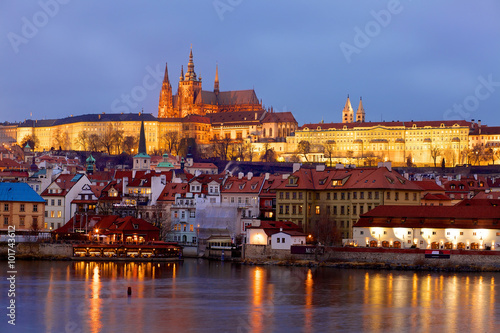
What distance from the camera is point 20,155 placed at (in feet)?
614

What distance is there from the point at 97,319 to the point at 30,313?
3.29m

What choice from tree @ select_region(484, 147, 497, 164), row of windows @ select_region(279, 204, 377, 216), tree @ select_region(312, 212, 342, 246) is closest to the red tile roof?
tree @ select_region(312, 212, 342, 246)

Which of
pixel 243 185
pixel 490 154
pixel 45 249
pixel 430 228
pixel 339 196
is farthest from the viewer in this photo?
pixel 490 154

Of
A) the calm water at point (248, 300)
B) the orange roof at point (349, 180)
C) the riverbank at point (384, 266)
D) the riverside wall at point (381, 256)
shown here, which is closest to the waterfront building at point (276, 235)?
the riverside wall at point (381, 256)

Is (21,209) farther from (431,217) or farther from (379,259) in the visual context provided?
(431,217)

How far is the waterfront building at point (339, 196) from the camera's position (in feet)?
216

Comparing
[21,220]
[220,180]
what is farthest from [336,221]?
[21,220]

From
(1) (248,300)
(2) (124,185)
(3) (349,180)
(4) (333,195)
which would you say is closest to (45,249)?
(2) (124,185)

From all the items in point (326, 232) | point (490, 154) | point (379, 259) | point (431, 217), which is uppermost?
point (490, 154)

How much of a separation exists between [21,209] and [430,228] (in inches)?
1150

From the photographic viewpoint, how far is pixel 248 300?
44031 mm

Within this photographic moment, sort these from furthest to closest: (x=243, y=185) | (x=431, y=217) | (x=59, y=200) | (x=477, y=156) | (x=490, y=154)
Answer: (x=477, y=156) → (x=490, y=154) → (x=59, y=200) → (x=243, y=185) → (x=431, y=217)

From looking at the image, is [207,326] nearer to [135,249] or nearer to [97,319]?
[97,319]

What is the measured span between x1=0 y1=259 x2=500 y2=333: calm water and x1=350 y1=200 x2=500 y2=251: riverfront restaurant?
4.38m
